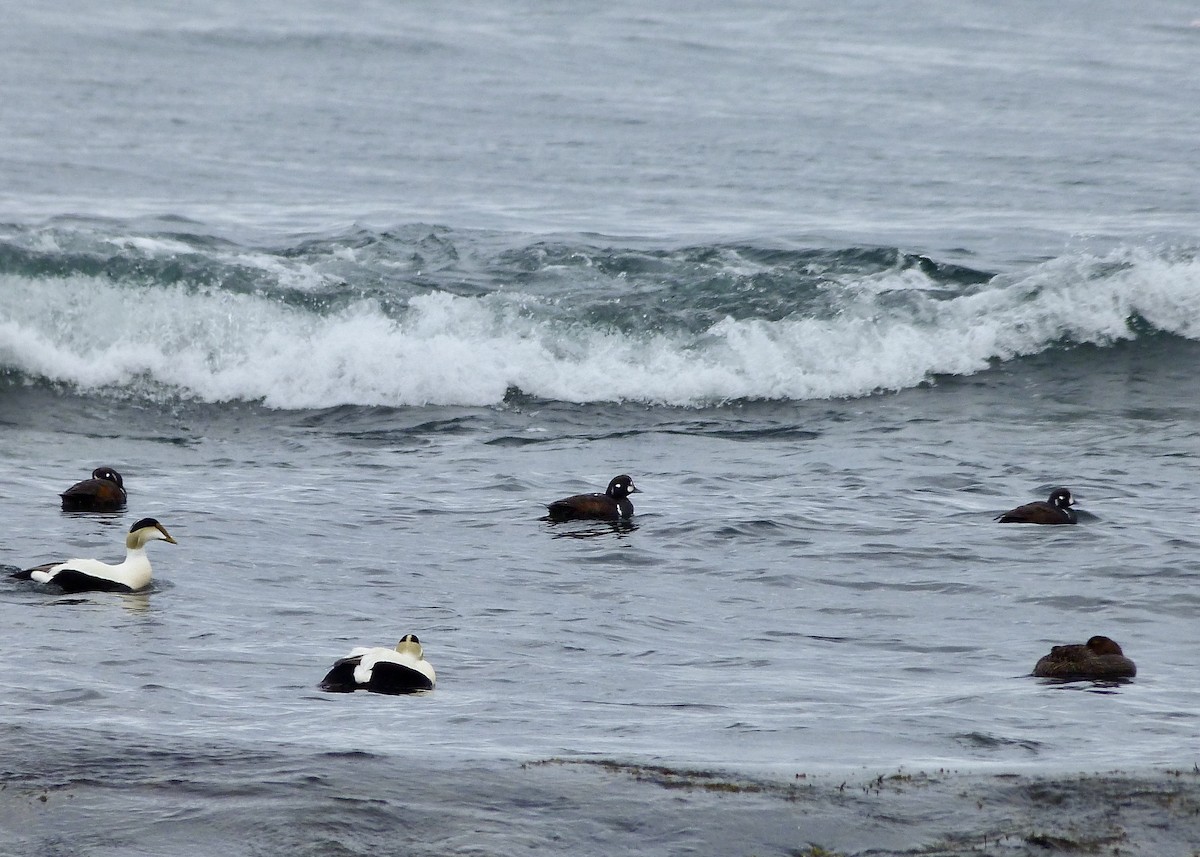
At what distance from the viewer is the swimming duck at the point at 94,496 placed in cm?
1327

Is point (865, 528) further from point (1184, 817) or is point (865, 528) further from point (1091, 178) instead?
point (1091, 178)

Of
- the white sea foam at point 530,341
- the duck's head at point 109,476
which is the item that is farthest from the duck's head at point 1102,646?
the white sea foam at point 530,341

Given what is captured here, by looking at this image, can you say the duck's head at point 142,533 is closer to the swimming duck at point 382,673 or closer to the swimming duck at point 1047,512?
the swimming duck at point 382,673

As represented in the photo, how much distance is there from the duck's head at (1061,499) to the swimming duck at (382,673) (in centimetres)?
614

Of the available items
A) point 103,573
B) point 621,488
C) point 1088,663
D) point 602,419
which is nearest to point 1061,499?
point 621,488

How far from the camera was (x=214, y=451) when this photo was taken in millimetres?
16453

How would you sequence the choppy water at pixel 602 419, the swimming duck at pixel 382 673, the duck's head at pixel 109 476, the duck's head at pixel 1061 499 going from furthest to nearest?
the duck's head at pixel 109 476, the duck's head at pixel 1061 499, the swimming duck at pixel 382 673, the choppy water at pixel 602 419

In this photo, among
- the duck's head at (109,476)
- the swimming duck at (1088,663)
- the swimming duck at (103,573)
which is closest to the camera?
the swimming duck at (1088,663)

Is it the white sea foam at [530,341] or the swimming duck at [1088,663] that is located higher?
the white sea foam at [530,341]

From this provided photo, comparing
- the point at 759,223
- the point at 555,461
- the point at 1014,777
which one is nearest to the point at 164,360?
the point at 555,461

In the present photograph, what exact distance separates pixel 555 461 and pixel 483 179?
42.0ft

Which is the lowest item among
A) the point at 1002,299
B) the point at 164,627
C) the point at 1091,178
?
the point at 164,627

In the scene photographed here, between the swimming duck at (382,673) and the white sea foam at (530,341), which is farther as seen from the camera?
the white sea foam at (530,341)

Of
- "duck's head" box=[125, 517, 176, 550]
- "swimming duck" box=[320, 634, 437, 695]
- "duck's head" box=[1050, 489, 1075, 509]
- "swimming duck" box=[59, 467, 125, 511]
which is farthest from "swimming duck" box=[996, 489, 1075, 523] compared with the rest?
"swimming duck" box=[59, 467, 125, 511]
